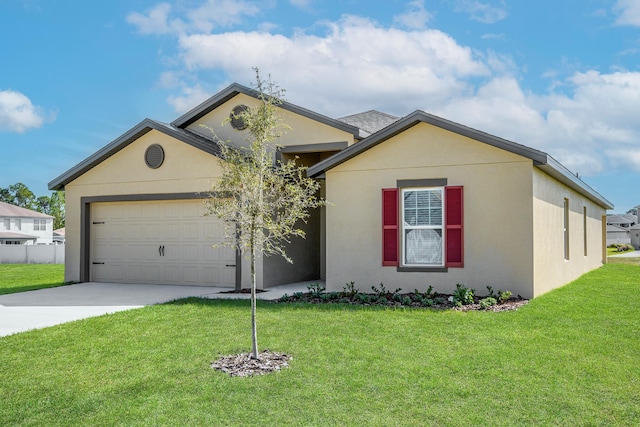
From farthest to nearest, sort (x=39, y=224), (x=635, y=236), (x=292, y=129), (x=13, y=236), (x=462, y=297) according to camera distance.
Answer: (x=635, y=236), (x=39, y=224), (x=13, y=236), (x=292, y=129), (x=462, y=297)

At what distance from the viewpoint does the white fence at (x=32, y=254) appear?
2971cm

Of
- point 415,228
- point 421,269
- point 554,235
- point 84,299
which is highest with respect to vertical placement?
point 415,228

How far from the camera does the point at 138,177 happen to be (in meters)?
14.0

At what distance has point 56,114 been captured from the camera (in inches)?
736

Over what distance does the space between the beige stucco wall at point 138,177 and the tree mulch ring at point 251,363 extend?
24.9 ft

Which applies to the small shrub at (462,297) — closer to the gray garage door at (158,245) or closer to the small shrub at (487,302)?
the small shrub at (487,302)

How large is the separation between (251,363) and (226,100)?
34.6 feet

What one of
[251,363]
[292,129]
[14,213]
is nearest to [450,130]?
[292,129]

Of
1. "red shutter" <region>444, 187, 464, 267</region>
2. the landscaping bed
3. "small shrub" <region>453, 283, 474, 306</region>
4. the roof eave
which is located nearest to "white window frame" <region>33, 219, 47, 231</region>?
the landscaping bed

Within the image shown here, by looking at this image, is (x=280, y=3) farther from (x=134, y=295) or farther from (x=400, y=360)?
(x=400, y=360)

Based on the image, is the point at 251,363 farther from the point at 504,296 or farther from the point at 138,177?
the point at 138,177

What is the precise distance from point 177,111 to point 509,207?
34.3 feet

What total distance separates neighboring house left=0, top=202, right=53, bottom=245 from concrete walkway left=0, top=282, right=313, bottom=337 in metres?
36.6

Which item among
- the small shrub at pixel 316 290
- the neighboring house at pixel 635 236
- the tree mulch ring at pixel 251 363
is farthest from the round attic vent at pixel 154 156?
the neighboring house at pixel 635 236
